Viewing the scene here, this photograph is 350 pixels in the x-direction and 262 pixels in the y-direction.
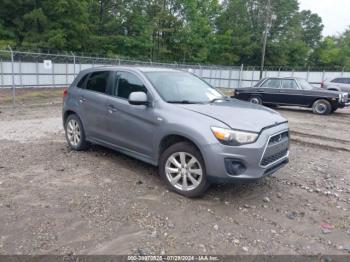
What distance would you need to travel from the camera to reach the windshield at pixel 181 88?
185 inches

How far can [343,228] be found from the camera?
3.63 metres

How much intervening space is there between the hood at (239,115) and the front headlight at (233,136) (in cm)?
7

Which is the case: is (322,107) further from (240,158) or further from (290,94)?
(240,158)

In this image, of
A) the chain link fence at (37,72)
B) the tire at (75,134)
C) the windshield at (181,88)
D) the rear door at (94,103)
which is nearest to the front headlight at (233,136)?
the windshield at (181,88)

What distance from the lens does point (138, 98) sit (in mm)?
4496

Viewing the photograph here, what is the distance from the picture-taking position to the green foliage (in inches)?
1182

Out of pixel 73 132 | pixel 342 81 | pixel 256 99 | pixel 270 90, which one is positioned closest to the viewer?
pixel 73 132

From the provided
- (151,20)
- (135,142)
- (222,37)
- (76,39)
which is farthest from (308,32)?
(135,142)

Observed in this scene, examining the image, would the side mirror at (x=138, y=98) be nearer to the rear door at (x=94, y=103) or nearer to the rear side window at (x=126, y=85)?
the rear side window at (x=126, y=85)

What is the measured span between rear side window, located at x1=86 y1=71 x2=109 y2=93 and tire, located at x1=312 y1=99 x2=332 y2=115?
10542 millimetres

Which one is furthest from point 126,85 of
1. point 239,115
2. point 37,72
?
point 37,72

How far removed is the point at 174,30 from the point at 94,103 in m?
38.0

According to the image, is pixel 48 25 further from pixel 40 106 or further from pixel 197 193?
pixel 197 193

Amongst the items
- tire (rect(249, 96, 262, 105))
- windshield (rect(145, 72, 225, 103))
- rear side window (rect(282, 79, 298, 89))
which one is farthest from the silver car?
windshield (rect(145, 72, 225, 103))
